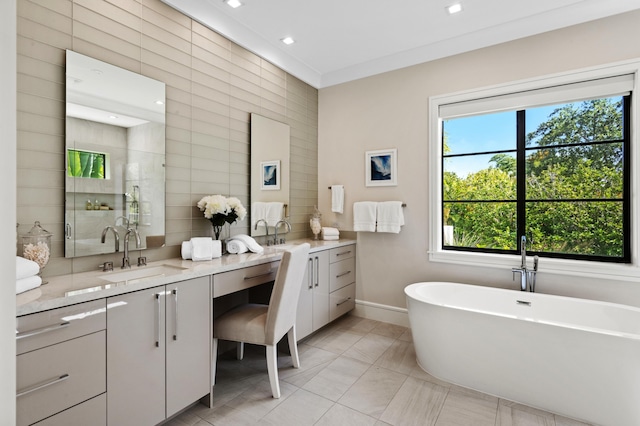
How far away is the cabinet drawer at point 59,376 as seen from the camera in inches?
47.6

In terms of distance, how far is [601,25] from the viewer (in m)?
2.49

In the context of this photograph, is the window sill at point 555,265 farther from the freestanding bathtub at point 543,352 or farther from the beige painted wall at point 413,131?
the freestanding bathtub at point 543,352

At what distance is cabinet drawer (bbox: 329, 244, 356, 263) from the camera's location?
3.23 metres

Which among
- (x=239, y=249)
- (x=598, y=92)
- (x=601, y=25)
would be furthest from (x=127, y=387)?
(x=601, y=25)

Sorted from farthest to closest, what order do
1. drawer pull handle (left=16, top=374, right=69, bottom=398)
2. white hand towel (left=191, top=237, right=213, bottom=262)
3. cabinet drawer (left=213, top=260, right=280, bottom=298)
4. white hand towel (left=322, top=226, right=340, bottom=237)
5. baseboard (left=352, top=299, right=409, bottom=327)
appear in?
white hand towel (left=322, top=226, right=340, bottom=237) → baseboard (left=352, top=299, right=409, bottom=327) → white hand towel (left=191, top=237, right=213, bottom=262) → cabinet drawer (left=213, top=260, right=280, bottom=298) → drawer pull handle (left=16, top=374, right=69, bottom=398)

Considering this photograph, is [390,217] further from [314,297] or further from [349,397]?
[349,397]

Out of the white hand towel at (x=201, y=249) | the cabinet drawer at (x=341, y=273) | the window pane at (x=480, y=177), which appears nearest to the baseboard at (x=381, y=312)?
the cabinet drawer at (x=341, y=273)

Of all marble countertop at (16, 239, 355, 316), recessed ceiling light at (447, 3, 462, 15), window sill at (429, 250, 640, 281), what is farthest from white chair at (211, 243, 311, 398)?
recessed ceiling light at (447, 3, 462, 15)

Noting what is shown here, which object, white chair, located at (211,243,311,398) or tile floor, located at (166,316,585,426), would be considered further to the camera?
white chair, located at (211,243,311,398)

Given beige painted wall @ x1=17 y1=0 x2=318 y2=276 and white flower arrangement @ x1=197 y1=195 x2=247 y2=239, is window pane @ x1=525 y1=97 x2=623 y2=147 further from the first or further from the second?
white flower arrangement @ x1=197 y1=195 x2=247 y2=239

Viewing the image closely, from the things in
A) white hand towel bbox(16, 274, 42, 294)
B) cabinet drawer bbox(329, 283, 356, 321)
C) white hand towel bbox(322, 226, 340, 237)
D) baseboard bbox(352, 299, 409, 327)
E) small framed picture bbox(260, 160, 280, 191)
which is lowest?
baseboard bbox(352, 299, 409, 327)

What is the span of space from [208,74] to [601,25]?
3.14 metres

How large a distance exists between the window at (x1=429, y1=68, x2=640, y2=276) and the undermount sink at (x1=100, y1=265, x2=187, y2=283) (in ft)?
7.86
